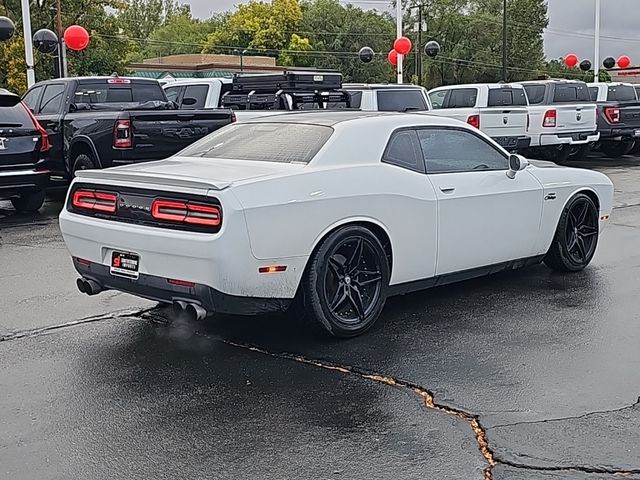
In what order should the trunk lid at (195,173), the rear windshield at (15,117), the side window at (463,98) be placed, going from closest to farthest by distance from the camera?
the trunk lid at (195,173), the rear windshield at (15,117), the side window at (463,98)

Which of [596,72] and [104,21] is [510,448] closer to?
[596,72]

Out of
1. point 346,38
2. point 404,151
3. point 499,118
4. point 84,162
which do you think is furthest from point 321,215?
point 346,38

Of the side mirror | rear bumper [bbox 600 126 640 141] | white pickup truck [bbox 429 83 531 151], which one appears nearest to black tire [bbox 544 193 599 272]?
the side mirror

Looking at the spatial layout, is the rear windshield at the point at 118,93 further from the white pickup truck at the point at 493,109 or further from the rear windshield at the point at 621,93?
the rear windshield at the point at 621,93

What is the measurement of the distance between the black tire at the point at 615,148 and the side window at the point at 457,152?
52.1 feet

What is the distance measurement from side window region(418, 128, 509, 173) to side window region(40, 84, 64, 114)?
28.1ft

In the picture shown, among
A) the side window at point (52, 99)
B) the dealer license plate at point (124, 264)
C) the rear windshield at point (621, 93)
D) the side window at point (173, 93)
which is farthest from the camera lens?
the rear windshield at point (621, 93)

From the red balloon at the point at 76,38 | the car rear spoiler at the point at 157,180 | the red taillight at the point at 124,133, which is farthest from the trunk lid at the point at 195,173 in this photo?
the red balloon at the point at 76,38

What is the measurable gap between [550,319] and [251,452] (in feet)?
10.4

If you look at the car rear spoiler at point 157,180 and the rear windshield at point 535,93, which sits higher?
the rear windshield at point 535,93

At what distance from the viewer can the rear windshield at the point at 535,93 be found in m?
20.6

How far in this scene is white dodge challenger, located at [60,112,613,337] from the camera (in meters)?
5.41

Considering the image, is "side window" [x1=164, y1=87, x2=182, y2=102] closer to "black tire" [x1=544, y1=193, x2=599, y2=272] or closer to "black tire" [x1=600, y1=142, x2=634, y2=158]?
"black tire" [x1=544, y1=193, x2=599, y2=272]

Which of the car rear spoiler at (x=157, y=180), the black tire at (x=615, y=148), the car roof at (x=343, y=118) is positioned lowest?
the black tire at (x=615, y=148)
